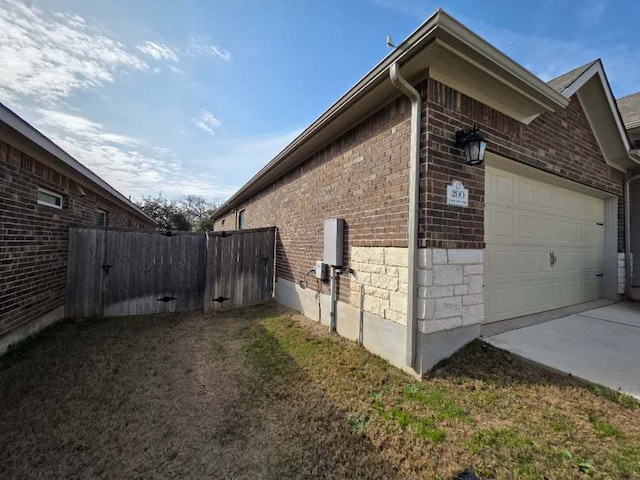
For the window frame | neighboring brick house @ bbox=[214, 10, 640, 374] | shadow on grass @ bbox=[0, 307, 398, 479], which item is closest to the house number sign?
neighboring brick house @ bbox=[214, 10, 640, 374]

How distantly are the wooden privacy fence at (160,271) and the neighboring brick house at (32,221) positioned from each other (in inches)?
13.6

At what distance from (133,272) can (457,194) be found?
21.2 ft

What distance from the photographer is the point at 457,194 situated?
10.6 feet

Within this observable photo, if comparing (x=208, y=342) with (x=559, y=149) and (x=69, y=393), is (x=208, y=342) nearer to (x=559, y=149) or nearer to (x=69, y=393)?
(x=69, y=393)

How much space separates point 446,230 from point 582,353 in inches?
83.1

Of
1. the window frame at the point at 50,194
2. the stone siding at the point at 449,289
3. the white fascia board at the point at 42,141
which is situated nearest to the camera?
the stone siding at the point at 449,289

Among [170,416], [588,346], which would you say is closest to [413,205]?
[588,346]

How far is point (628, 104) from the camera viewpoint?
23.4ft

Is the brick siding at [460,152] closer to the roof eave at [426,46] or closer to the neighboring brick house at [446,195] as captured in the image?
the neighboring brick house at [446,195]

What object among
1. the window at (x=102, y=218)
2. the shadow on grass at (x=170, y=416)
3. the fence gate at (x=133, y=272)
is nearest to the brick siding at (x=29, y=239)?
the fence gate at (x=133, y=272)

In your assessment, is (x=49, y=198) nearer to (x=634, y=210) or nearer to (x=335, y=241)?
(x=335, y=241)

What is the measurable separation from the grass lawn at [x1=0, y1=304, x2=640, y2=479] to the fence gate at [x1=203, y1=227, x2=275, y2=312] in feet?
8.31

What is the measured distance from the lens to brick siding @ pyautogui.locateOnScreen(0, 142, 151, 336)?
3703mm

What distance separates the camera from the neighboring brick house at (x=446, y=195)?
3.02m
